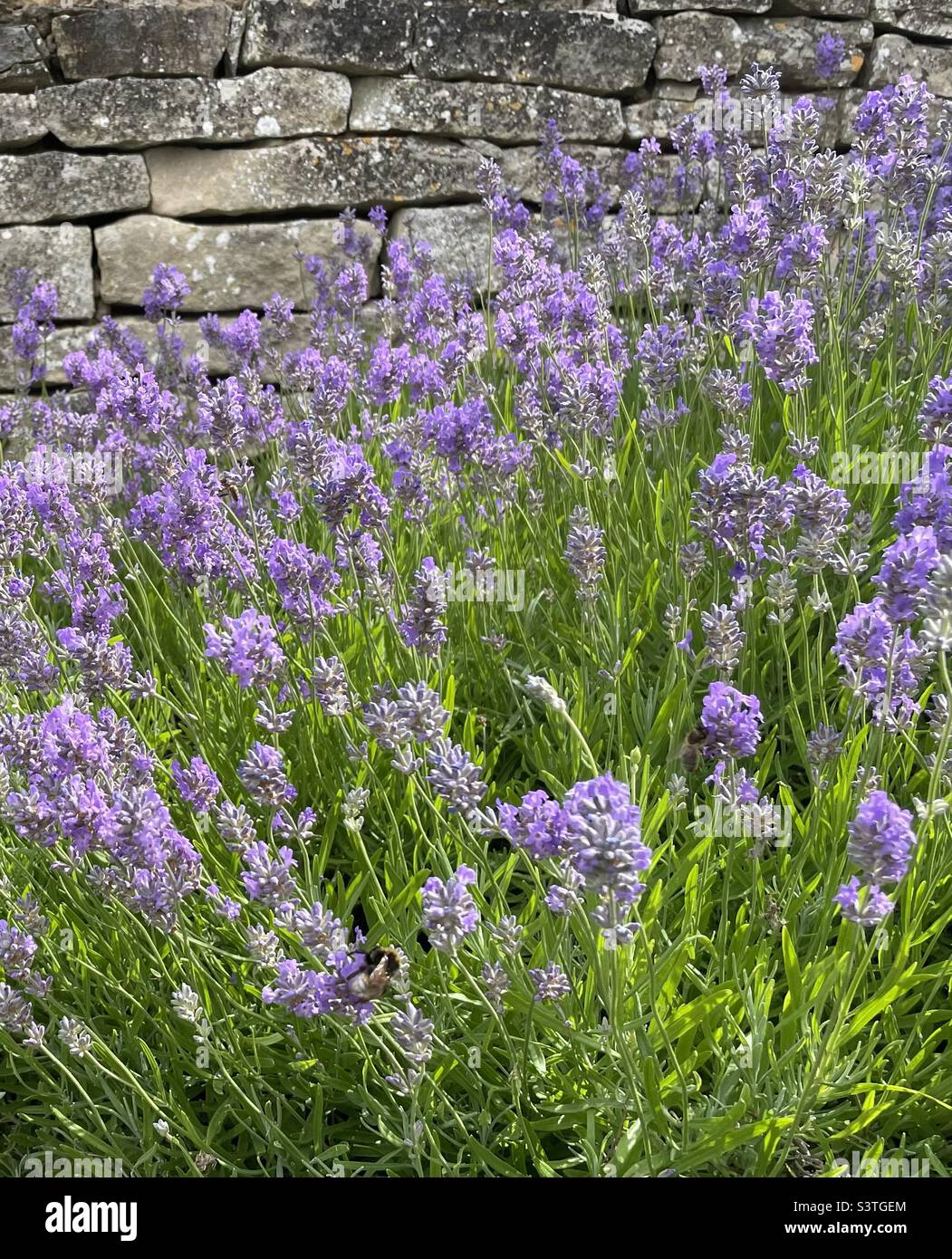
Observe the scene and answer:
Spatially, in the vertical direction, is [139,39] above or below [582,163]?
above

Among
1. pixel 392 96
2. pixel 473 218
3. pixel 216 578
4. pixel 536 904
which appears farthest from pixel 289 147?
pixel 536 904

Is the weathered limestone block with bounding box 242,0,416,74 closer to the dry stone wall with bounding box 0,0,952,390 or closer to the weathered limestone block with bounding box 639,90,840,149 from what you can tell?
the dry stone wall with bounding box 0,0,952,390

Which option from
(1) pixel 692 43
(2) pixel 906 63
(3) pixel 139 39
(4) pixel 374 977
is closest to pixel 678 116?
(1) pixel 692 43

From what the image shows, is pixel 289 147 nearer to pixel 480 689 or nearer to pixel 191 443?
pixel 191 443

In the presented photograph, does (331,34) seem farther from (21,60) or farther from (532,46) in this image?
(21,60)

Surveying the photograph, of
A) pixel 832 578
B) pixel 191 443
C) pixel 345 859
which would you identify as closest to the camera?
pixel 345 859

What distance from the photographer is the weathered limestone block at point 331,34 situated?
4.25 metres

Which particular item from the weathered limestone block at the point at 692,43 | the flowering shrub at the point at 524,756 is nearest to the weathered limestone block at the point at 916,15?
the weathered limestone block at the point at 692,43

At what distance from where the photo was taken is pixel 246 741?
8.08 ft

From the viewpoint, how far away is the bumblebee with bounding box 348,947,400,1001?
4.54 feet

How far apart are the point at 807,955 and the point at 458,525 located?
1465 millimetres

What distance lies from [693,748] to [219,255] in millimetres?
3467

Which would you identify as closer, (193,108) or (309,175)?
(193,108)

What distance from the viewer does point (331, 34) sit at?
427 centimetres
